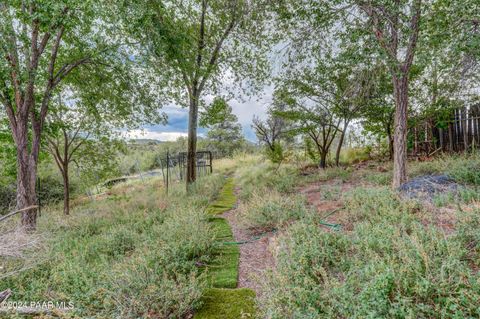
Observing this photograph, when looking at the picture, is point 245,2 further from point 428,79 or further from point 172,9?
point 428,79

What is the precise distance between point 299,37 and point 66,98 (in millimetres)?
6816

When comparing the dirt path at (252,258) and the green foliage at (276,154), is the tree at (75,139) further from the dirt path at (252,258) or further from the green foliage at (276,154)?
the green foliage at (276,154)

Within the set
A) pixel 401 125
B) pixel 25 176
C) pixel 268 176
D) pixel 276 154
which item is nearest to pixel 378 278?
pixel 401 125

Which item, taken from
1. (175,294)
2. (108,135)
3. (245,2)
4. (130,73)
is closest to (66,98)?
(108,135)

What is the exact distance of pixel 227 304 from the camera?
2.05 m

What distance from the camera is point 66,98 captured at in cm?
677

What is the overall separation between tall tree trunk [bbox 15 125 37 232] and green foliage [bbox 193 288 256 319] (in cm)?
411

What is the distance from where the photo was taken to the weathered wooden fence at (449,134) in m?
6.72

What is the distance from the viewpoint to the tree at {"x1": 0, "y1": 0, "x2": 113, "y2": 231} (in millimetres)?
3527

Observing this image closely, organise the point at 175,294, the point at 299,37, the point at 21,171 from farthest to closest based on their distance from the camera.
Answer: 1. the point at 299,37
2. the point at 21,171
3. the point at 175,294

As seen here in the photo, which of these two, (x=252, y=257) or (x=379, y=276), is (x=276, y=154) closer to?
(x=252, y=257)

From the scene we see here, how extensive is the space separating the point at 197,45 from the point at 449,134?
28.0ft

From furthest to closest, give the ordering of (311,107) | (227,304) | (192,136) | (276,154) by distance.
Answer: (276,154)
(311,107)
(192,136)
(227,304)

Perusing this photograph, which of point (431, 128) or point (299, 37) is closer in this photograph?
point (299, 37)
